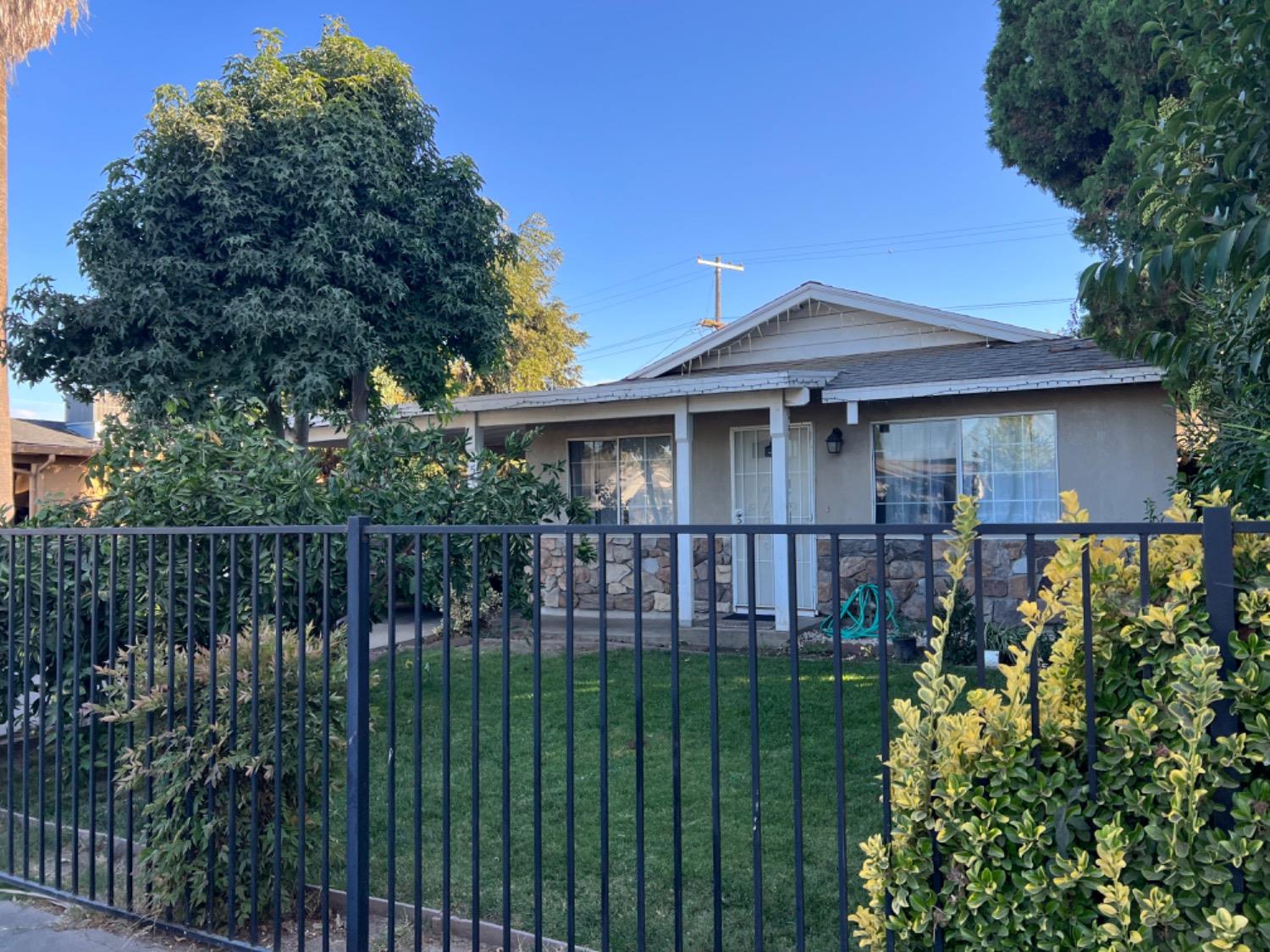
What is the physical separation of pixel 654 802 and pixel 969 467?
243 inches

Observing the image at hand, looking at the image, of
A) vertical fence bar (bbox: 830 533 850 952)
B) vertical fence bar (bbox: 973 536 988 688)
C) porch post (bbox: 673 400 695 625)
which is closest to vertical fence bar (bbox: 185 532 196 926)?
vertical fence bar (bbox: 830 533 850 952)

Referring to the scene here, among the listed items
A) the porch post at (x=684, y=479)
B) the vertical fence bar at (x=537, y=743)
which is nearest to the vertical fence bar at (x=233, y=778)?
the vertical fence bar at (x=537, y=743)

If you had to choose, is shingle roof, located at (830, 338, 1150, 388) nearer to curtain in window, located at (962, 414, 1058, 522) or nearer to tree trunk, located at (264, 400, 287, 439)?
curtain in window, located at (962, 414, 1058, 522)

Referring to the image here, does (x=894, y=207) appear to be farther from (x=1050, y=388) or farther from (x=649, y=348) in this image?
(x=1050, y=388)

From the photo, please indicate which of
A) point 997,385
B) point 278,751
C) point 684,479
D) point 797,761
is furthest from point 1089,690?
point 684,479

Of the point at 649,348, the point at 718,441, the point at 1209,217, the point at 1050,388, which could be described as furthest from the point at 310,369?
the point at 649,348

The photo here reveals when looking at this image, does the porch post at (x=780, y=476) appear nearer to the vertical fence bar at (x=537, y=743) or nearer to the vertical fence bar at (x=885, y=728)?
the vertical fence bar at (x=537, y=743)

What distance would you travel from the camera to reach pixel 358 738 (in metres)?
3.10

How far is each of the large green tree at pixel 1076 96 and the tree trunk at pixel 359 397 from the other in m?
7.40

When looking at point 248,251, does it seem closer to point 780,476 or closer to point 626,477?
point 626,477

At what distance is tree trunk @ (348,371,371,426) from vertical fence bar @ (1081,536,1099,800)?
900 centimetres

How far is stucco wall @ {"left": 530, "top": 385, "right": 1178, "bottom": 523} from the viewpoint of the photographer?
350 inches

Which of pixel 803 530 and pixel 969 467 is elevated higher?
pixel 969 467

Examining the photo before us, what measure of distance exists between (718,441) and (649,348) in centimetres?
2709
